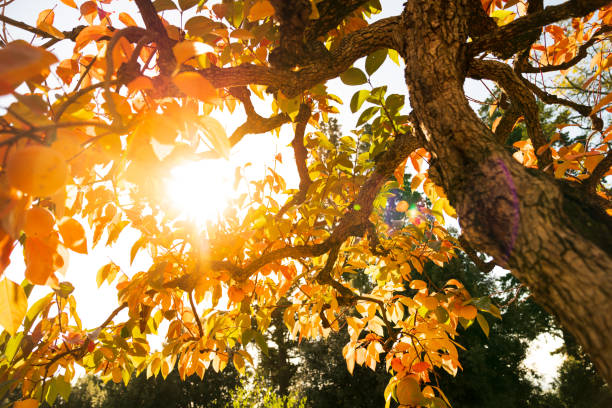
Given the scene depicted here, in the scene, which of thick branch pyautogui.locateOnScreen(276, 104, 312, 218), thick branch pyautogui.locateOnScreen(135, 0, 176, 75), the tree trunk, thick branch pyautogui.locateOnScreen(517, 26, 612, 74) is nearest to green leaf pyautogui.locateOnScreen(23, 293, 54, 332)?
thick branch pyautogui.locateOnScreen(135, 0, 176, 75)

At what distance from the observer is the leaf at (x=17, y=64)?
344 mm

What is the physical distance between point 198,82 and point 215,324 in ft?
4.06

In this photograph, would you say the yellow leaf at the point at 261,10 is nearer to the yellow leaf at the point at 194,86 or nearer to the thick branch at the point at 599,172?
the yellow leaf at the point at 194,86

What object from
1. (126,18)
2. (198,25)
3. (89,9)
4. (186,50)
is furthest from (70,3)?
(186,50)

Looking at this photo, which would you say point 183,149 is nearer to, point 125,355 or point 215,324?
point 215,324

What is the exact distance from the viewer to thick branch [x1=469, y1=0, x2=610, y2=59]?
749 mm

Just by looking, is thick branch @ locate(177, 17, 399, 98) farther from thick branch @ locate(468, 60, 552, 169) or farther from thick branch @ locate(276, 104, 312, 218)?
thick branch @ locate(276, 104, 312, 218)

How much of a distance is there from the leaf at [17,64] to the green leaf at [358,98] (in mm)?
1156

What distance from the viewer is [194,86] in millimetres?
489

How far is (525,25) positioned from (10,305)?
142cm

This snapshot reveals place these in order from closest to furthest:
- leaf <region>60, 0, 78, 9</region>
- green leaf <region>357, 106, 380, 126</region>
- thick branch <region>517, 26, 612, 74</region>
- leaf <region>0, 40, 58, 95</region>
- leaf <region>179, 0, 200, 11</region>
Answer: leaf <region>0, 40, 58, 95</region> → leaf <region>179, 0, 200, 11</region> → leaf <region>60, 0, 78, 9</region> → green leaf <region>357, 106, 380, 126</region> → thick branch <region>517, 26, 612, 74</region>

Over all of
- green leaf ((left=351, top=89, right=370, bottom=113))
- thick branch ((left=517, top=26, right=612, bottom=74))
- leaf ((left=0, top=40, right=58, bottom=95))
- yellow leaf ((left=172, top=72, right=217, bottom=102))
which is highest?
thick branch ((left=517, top=26, right=612, bottom=74))

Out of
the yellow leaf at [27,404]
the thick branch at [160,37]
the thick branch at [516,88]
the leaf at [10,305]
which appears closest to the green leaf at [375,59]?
the thick branch at [516,88]

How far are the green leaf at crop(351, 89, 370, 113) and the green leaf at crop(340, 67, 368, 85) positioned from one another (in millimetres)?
134
